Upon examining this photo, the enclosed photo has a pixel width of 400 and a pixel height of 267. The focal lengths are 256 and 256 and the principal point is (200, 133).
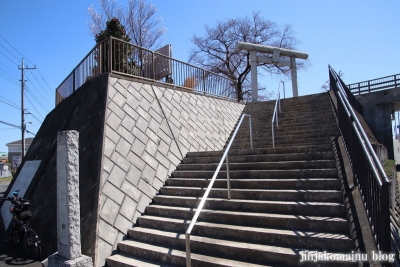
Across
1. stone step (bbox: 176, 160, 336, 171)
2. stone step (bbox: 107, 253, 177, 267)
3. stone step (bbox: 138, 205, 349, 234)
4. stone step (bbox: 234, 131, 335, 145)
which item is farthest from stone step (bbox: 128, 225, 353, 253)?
stone step (bbox: 234, 131, 335, 145)

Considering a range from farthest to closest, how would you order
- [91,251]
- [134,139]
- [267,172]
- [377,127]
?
[377,127], [134,139], [267,172], [91,251]

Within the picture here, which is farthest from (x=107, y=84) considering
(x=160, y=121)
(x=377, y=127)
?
(x=377, y=127)

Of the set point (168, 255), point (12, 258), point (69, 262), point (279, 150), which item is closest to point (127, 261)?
point (168, 255)

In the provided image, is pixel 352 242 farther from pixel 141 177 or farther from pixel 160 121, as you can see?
pixel 160 121

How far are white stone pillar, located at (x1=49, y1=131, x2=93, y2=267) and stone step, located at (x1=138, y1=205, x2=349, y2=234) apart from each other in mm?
1400

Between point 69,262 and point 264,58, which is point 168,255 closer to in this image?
point 69,262

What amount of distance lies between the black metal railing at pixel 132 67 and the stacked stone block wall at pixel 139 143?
779 millimetres

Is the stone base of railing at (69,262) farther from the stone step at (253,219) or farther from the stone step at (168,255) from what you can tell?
the stone step at (253,219)

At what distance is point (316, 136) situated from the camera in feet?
22.8

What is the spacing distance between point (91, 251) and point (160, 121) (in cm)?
357

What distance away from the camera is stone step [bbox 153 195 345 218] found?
3.58 meters

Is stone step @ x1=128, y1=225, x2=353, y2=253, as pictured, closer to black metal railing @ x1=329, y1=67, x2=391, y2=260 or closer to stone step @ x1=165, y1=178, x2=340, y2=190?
black metal railing @ x1=329, y1=67, x2=391, y2=260

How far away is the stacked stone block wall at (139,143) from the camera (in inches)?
183

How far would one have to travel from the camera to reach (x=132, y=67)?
796 cm
